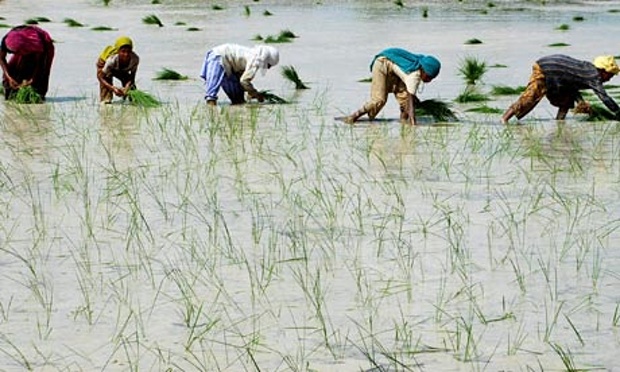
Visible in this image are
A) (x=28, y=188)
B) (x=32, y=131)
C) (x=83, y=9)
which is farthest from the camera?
(x=83, y=9)

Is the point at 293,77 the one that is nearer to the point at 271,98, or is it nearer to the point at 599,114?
the point at 271,98

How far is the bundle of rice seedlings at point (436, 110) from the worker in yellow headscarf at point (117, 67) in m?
2.29

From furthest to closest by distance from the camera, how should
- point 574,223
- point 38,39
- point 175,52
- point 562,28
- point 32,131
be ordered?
point 562,28 < point 175,52 < point 38,39 < point 32,131 < point 574,223

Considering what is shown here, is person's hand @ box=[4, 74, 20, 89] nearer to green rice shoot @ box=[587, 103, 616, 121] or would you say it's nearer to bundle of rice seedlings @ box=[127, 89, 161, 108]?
bundle of rice seedlings @ box=[127, 89, 161, 108]

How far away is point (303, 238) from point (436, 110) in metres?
4.06

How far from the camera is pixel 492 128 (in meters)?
9.06

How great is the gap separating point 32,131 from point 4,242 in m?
3.43

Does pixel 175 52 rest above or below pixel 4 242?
below

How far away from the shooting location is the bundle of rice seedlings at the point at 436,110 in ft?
30.8

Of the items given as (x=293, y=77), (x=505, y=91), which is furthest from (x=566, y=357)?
(x=293, y=77)

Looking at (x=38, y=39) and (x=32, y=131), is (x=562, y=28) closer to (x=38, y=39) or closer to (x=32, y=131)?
(x=38, y=39)

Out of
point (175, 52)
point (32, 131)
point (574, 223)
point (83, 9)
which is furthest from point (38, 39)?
point (83, 9)

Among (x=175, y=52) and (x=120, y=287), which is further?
(x=175, y=52)

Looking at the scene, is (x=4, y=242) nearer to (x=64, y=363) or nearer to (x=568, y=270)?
(x=64, y=363)
